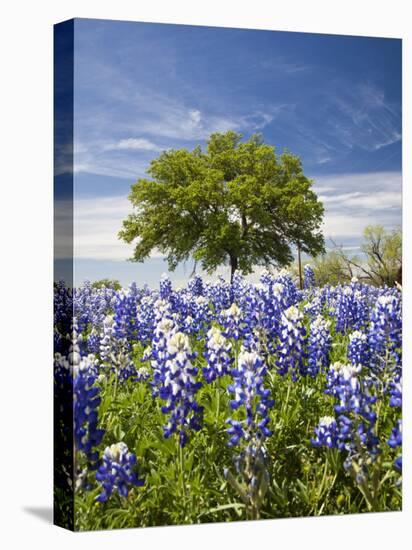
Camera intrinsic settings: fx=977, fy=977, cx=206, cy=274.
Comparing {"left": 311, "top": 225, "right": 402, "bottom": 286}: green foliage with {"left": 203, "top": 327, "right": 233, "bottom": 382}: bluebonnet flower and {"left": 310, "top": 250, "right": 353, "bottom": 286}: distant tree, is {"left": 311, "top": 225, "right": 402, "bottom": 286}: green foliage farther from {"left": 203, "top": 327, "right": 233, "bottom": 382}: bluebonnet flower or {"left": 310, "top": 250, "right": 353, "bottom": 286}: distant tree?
{"left": 203, "top": 327, "right": 233, "bottom": 382}: bluebonnet flower

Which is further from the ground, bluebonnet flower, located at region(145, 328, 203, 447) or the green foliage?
the green foliage

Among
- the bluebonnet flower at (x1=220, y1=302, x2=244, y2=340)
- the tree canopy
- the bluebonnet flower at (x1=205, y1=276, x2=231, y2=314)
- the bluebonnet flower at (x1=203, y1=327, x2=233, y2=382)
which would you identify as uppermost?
the tree canopy

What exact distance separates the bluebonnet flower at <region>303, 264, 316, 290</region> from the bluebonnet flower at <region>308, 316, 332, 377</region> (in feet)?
0.75

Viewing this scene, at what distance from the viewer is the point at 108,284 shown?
5.82m

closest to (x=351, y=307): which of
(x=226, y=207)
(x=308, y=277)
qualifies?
(x=308, y=277)

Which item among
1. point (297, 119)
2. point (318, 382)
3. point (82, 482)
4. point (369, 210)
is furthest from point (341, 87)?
point (82, 482)

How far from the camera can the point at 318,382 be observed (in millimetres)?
6473

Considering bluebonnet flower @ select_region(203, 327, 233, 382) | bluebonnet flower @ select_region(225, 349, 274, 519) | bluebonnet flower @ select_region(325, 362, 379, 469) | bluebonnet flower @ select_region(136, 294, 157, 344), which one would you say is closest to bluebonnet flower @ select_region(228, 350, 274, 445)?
bluebonnet flower @ select_region(225, 349, 274, 519)

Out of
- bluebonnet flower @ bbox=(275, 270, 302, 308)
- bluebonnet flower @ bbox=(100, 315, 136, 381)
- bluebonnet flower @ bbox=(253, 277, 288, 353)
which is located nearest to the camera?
bluebonnet flower @ bbox=(100, 315, 136, 381)

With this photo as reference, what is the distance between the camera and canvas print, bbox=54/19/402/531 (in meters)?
5.74

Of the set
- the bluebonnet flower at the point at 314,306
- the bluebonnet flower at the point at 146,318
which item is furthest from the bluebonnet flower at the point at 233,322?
the bluebonnet flower at the point at 314,306

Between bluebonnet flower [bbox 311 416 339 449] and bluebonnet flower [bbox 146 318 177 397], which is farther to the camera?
bluebonnet flower [bbox 311 416 339 449]

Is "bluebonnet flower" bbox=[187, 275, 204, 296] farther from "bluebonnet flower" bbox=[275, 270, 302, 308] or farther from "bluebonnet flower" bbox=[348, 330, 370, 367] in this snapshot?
"bluebonnet flower" bbox=[348, 330, 370, 367]

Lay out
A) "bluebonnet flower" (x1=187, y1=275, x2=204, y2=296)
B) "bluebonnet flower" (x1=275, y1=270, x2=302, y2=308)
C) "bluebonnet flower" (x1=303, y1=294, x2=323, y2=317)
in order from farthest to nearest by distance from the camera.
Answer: "bluebonnet flower" (x1=303, y1=294, x2=323, y2=317) → "bluebonnet flower" (x1=275, y1=270, x2=302, y2=308) → "bluebonnet flower" (x1=187, y1=275, x2=204, y2=296)
